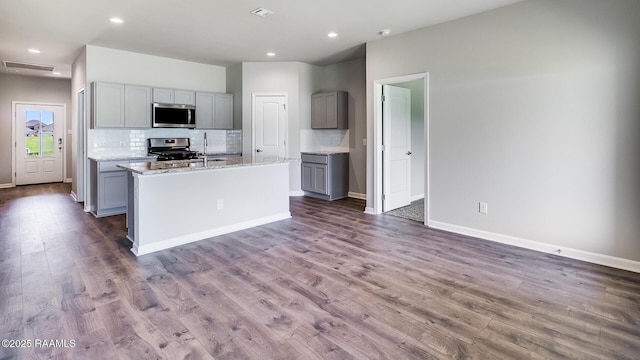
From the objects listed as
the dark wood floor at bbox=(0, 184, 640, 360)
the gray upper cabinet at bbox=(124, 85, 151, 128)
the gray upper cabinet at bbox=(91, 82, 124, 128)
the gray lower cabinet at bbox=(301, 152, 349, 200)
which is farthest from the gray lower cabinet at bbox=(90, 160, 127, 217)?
the gray lower cabinet at bbox=(301, 152, 349, 200)

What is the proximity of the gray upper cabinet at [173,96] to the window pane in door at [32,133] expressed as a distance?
4.63 m

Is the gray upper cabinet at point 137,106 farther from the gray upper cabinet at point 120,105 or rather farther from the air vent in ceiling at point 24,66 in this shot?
the air vent in ceiling at point 24,66

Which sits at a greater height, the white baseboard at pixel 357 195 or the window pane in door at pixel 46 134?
the window pane in door at pixel 46 134

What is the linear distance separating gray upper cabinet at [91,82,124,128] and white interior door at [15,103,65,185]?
168 inches

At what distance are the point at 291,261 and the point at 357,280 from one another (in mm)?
731

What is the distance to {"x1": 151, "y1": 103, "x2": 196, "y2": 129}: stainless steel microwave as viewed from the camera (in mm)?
5802

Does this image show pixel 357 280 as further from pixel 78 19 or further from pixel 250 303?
pixel 78 19

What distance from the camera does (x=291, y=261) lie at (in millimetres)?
3305

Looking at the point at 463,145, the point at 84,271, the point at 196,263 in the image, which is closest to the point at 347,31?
the point at 463,145

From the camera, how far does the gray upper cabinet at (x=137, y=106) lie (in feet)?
18.2

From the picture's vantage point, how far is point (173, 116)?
6008mm

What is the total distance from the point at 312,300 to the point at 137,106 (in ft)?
15.5

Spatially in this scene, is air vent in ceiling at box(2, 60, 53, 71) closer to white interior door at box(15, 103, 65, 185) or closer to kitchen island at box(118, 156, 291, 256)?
white interior door at box(15, 103, 65, 185)

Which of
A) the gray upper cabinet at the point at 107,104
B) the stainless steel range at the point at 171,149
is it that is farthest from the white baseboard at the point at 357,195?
the gray upper cabinet at the point at 107,104
